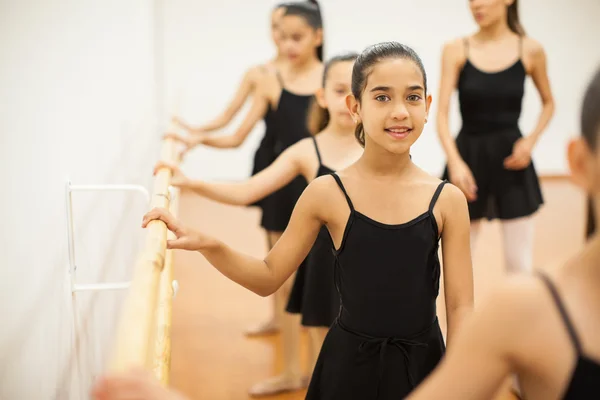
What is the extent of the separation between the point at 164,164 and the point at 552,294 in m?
1.40

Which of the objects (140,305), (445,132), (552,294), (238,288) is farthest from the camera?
(238,288)

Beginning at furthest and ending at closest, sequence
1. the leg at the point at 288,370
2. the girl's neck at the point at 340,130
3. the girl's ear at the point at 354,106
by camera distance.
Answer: the leg at the point at 288,370
the girl's neck at the point at 340,130
the girl's ear at the point at 354,106

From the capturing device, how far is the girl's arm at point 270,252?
140 cm

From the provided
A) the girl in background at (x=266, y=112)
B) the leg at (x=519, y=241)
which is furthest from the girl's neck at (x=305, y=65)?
the leg at (x=519, y=241)

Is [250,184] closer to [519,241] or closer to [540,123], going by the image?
[519,241]

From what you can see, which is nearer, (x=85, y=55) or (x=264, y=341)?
(x=85, y=55)

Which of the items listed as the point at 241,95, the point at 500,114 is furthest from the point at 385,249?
the point at 241,95

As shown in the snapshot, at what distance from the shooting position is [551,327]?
75 cm

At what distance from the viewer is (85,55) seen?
1.78 m

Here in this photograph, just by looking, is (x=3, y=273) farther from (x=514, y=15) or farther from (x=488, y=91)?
(x=514, y=15)

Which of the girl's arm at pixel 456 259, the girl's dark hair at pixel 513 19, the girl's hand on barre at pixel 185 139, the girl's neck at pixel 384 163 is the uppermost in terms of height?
the girl's dark hair at pixel 513 19

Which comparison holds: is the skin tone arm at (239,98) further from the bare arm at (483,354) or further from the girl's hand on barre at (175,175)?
the bare arm at (483,354)

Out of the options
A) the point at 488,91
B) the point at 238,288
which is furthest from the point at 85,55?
the point at 238,288

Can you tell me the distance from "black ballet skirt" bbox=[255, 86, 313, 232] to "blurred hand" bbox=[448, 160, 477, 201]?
56cm
